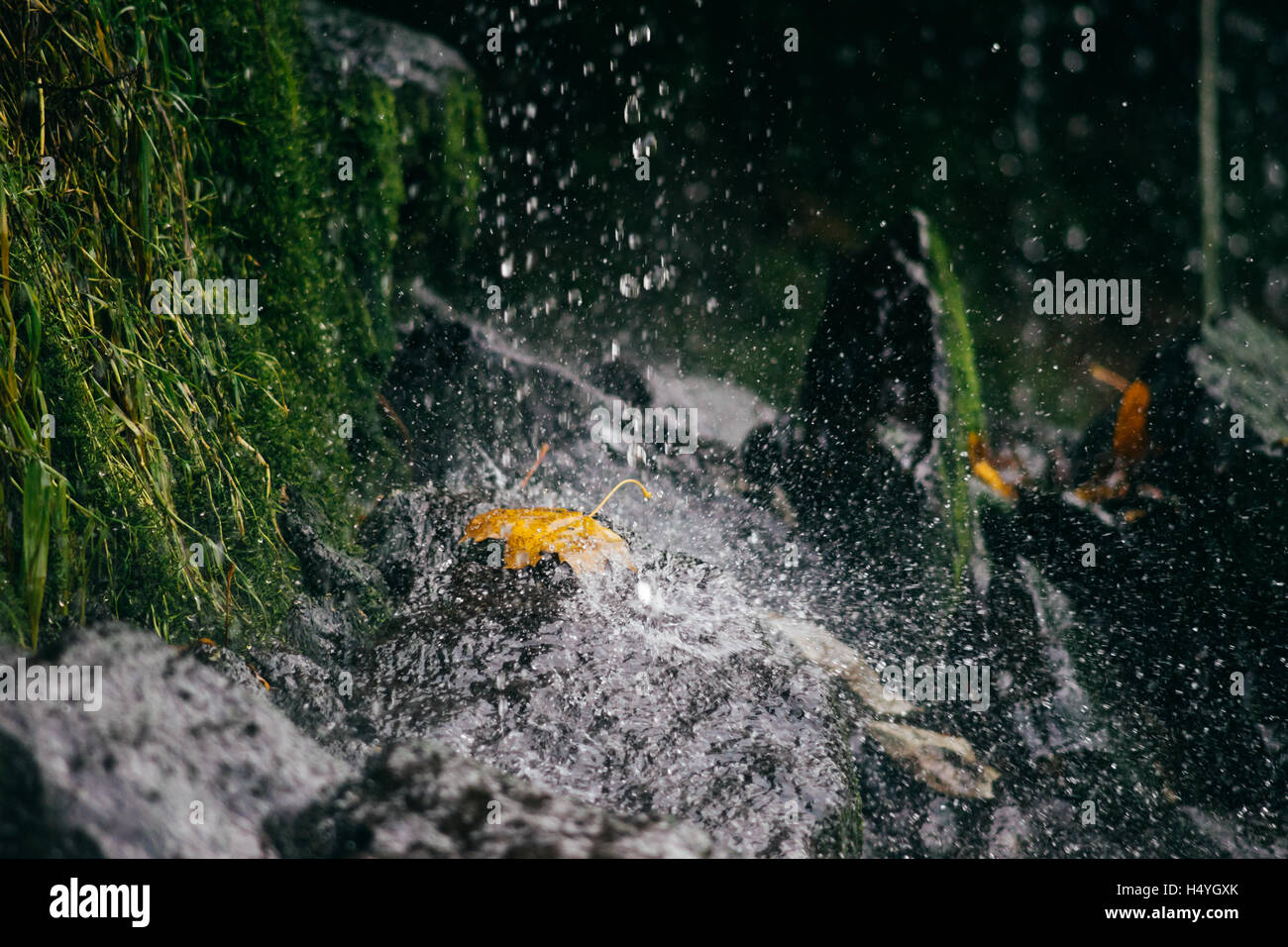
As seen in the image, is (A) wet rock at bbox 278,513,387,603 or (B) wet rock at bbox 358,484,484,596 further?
(B) wet rock at bbox 358,484,484,596

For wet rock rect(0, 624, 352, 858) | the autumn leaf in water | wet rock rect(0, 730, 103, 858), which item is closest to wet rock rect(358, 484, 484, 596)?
the autumn leaf in water

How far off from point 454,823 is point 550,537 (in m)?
1.67

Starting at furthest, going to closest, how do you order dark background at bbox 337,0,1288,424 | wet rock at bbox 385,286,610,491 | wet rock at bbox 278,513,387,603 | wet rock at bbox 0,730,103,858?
1. dark background at bbox 337,0,1288,424
2. wet rock at bbox 385,286,610,491
3. wet rock at bbox 278,513,387,603
4. wet rock at bbox 0,730,103,858

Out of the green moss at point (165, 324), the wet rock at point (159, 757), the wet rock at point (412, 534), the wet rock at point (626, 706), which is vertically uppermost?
the green moss at point (165, 324)

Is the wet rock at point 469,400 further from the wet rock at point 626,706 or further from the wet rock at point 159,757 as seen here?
the wet rock at point 159,757

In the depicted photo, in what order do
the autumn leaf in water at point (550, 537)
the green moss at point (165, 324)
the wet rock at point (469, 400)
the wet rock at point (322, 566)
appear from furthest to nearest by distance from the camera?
the wet rock at point (469, 400) → the autumn leaf in water at point (550, 537) → the wet rock at point (322, 566) → the green moss at point (165, 324)

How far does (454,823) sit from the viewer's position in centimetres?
129

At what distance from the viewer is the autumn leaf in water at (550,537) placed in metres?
2.87

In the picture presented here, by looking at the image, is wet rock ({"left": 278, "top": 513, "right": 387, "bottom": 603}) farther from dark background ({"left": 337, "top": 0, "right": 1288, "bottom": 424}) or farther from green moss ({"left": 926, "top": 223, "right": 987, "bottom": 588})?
dark background ({"left": 337, "top": 0, "right": 1288, "bottom": 424})

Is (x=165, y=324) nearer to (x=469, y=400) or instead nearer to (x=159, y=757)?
(x=159, y=757)

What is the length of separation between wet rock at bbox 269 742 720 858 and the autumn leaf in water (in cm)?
137

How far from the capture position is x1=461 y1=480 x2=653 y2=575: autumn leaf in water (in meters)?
2.87

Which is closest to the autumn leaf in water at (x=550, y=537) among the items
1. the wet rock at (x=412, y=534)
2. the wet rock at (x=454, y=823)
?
the wet rock at (x=412, y=534)

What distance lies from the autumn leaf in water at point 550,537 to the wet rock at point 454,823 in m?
1.37
